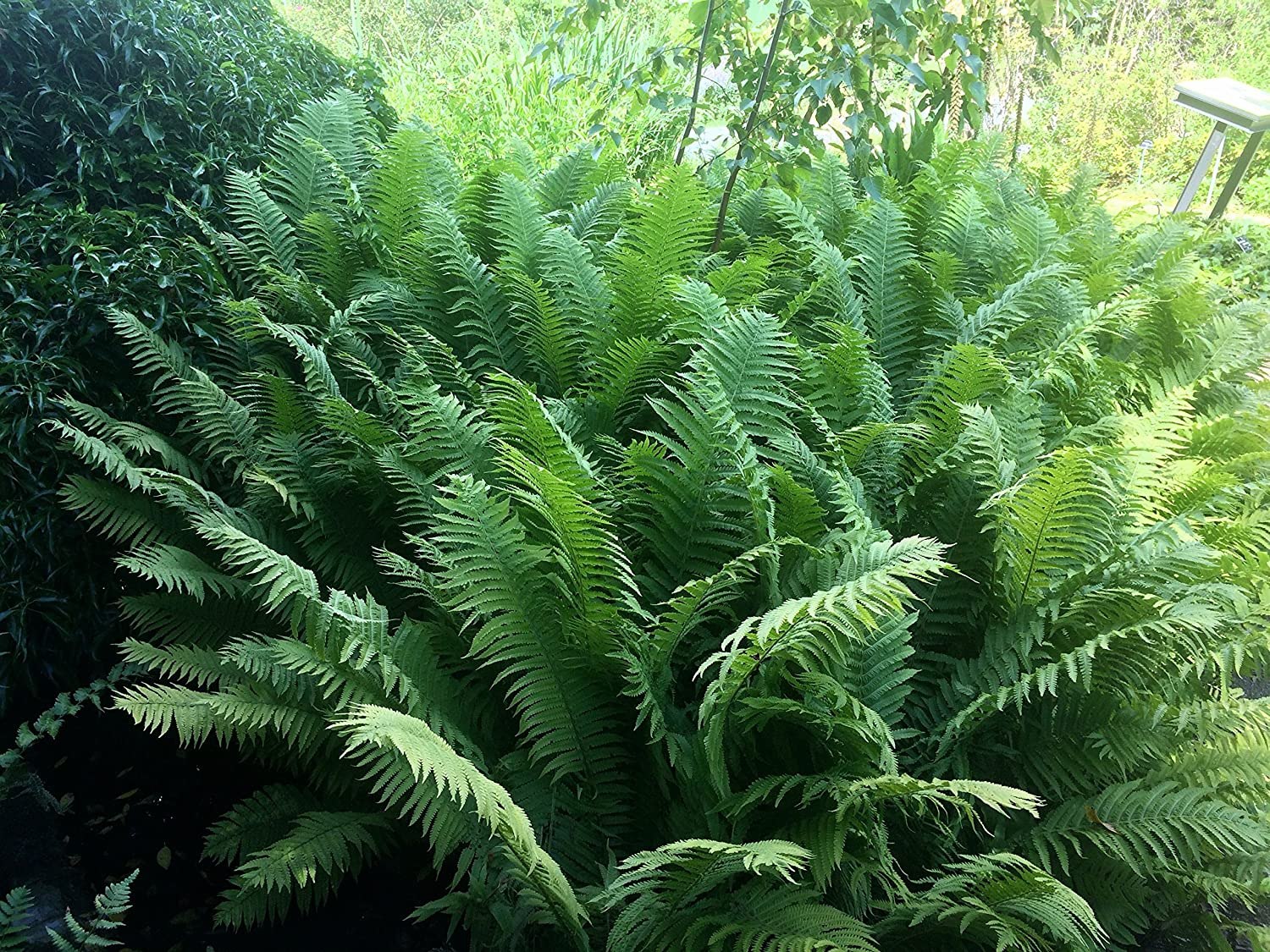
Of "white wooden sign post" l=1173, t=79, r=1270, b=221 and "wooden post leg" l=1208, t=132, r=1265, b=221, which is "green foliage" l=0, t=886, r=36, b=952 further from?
"wooden post leg" l=1208, t=132, r=1265, b=221

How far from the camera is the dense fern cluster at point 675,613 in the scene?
1.41 metres

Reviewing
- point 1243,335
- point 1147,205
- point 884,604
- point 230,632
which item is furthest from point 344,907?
point 1147,205

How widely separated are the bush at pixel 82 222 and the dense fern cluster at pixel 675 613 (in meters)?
0.10

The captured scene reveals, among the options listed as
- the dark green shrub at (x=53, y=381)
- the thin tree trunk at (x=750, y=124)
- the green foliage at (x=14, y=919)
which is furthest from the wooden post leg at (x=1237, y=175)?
the green foliage at (x=14, y=919)

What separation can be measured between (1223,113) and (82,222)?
17.3 ft

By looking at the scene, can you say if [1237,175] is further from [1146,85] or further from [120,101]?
[120,101]

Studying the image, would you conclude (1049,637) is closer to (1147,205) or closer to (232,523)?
(232,523)

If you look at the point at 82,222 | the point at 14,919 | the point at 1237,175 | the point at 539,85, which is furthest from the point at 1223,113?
the point at 14,919

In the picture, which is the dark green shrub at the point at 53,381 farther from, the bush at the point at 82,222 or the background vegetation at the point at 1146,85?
the background vegetation at the point at 1146,85

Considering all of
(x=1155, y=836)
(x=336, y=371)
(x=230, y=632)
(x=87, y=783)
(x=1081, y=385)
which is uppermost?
→ (x=1081, y=385)

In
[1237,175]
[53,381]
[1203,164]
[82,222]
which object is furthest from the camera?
[1237,175]

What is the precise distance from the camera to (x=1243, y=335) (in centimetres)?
289

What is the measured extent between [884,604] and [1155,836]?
64 cm

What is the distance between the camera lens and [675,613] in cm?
155
